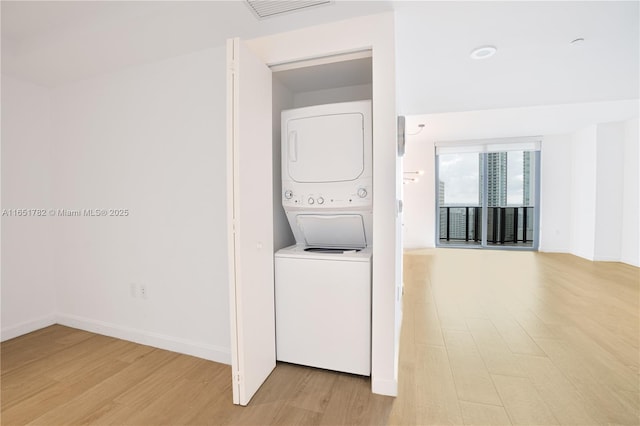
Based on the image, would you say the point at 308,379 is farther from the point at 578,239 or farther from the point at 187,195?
the point at 578,239

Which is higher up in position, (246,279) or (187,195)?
(187,195)

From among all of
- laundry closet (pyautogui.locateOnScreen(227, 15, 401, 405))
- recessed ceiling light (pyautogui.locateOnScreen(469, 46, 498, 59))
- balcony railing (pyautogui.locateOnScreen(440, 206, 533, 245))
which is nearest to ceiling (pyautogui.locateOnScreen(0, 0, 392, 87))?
laundry closet (pyautogui.locateOnScreen(227, 15, 401, 405))

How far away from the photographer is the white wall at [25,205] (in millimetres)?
2467

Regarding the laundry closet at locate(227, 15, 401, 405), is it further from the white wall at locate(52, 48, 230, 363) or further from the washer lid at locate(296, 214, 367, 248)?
the white wall at locate(52, 48, 230, 363)

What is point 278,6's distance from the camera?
165 centimetres

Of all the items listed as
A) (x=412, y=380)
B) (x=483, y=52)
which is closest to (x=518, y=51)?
(x=483, y=52)

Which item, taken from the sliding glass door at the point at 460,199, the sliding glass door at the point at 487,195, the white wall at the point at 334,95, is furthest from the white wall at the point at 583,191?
the white wall at the point at 334,95

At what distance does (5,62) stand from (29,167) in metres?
0.88

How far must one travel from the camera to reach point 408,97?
131 inches

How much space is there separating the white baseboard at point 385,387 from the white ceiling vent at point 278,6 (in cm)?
225

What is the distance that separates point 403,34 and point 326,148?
972mm

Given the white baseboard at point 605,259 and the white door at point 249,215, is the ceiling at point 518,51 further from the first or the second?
the white baseboard at point 605,259

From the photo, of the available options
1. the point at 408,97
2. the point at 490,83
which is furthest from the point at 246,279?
the point at 490,83

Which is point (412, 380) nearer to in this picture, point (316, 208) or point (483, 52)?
point (316, 208)
